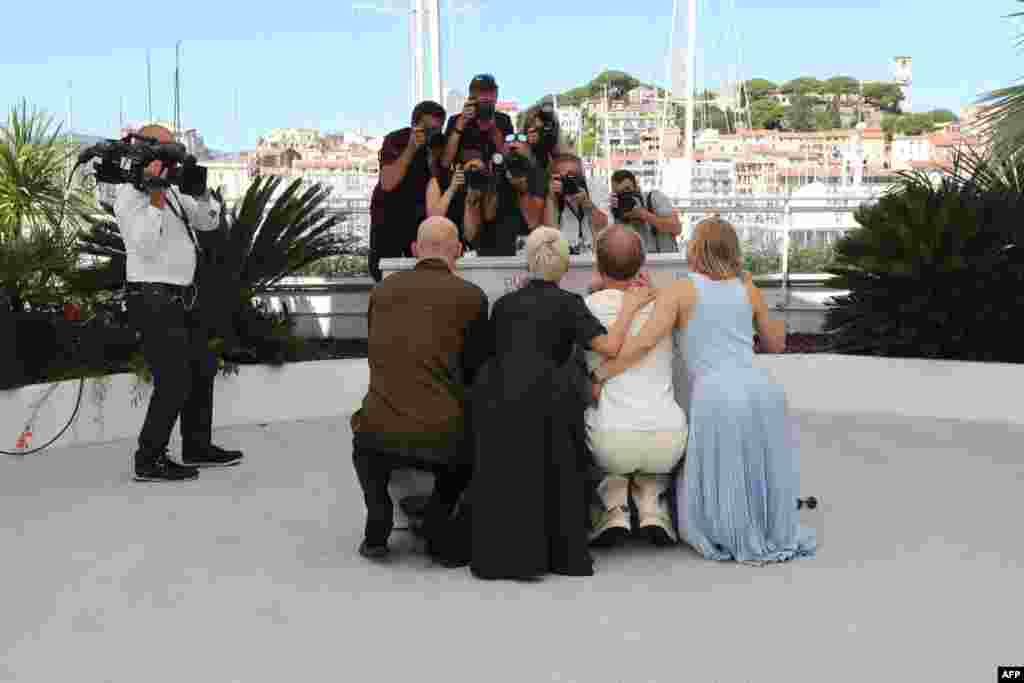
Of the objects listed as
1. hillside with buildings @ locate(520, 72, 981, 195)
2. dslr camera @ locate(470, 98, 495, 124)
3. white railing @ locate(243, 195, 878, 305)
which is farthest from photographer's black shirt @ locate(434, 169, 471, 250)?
hillside with buildings @ locate(520, 72, 981, 195)

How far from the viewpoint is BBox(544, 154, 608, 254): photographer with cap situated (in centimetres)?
750

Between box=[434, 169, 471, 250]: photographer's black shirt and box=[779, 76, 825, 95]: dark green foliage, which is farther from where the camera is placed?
box=[779, 76, 825, 95]: dark green foliage

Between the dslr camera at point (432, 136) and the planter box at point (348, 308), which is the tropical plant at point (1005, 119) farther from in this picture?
the dslr camera at point (432, 136)

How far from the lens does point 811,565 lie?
205 inches

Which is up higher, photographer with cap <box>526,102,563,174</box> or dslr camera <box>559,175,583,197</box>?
photographer with cap <box>526,102,563,174</box>

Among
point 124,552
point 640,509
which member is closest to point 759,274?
point 640,509

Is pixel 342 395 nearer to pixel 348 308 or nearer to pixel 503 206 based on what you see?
pixel 348 308

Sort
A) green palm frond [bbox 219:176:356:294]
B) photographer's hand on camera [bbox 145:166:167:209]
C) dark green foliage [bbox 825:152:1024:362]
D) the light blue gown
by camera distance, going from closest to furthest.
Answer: the light blue gown < photographer's hand on camera [bbox 145:166:167:209] < green palm frond [bbox 219:176:356:294] < dark green foliage [bbox 825:152:1024:362]

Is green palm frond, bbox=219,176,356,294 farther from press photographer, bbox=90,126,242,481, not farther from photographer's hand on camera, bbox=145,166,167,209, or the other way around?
photographer's hand on camera, bbox=145,166,167,209

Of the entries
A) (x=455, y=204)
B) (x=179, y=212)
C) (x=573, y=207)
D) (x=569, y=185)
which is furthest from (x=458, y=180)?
(x=179, y=212)

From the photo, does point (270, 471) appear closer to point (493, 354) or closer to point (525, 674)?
point (493, 354)

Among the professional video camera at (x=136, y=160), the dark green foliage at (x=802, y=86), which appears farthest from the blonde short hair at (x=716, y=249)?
the dark green foliage at (x=802, y=86)

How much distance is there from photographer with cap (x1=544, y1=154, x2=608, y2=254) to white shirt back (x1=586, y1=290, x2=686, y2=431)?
2205 mm

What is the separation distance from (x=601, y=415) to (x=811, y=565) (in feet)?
3.30
